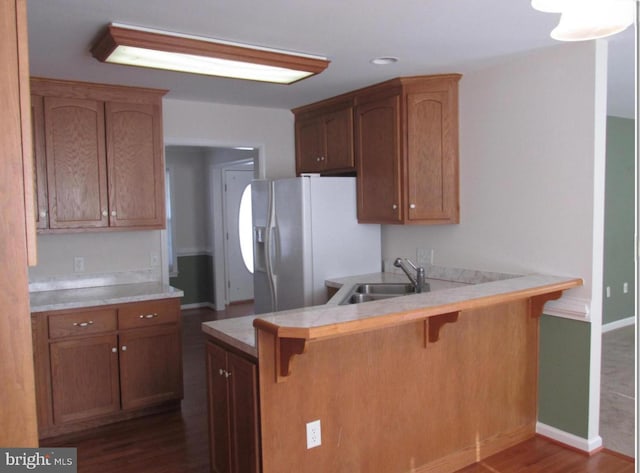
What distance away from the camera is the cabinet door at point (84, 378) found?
3.35m

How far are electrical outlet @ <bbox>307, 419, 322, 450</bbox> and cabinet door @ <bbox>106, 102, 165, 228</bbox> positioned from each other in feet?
7.17

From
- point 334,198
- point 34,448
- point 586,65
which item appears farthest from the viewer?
point 334,198

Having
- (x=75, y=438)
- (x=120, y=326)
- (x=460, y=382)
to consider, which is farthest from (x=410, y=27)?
→ (x=75, y=438)

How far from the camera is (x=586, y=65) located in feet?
9.57

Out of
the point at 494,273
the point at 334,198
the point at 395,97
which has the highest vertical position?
the point at 395,97

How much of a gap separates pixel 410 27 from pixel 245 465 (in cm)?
223

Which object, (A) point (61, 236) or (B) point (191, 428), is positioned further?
(A) point (61, 236)

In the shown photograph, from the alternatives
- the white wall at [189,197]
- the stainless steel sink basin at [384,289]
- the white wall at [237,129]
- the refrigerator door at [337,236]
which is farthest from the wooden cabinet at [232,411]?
the white wall at [189,197]

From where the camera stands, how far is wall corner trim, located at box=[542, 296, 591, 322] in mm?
2994

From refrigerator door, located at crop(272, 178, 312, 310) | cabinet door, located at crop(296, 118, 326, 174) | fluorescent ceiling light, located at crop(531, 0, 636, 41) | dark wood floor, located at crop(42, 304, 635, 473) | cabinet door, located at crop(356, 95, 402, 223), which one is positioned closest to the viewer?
fluorescent ceiling light, located at crop(531, 0, 636, 41)

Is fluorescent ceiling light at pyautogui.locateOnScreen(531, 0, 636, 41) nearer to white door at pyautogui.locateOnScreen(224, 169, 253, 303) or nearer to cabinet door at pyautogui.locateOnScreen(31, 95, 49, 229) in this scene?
cabinet door at pyautogui.locateOnScreen(31, 95, 49, 229)

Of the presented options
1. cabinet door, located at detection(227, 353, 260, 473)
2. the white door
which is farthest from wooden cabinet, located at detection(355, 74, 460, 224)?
the white door

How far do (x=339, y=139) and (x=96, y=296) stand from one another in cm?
218

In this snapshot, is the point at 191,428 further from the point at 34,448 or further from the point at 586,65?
the point at 586,65
